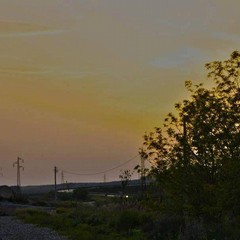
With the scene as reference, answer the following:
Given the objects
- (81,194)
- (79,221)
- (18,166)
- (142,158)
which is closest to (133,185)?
(81,194)

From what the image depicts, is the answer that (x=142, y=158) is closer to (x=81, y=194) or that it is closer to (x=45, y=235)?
(x=45, y=235)

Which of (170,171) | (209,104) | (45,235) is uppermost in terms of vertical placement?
(209,104)

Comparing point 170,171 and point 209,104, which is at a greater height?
point 209,104

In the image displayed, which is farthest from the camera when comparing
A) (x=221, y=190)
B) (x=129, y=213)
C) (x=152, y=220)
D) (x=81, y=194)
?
(x=81, y=194)

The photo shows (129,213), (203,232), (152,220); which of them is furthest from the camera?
(129,213)

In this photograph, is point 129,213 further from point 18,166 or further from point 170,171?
point 18,166

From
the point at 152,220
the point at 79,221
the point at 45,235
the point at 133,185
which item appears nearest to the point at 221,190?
the point at 152,220

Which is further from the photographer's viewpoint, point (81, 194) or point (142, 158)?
point (81, 194)

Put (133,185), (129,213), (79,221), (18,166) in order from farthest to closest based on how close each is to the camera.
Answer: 1. (18,166)
2. (133,185)
3. (79,221)
4. (129,213)

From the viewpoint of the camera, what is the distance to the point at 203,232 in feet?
57.2

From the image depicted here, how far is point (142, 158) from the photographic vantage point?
1908 cm

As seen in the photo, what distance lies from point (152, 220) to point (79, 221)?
274 inches

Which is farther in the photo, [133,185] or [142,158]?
[133,185]

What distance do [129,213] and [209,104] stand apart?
1041 centimetres
